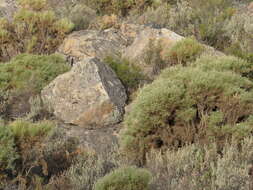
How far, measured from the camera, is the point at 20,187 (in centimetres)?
415

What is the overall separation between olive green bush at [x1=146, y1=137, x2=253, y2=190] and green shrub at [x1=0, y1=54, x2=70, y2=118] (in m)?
3.30

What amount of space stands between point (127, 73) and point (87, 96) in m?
1.41

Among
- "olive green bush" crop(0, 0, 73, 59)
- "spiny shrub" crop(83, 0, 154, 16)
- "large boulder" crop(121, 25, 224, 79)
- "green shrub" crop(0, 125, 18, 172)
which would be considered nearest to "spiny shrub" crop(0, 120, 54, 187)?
"green shrub" crop(0, 125, 18, 172)

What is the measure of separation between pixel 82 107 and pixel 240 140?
2.92m

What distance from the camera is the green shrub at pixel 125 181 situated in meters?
3.76

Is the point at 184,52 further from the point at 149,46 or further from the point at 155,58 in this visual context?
the point at 149,46

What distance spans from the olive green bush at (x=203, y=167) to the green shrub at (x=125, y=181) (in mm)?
227

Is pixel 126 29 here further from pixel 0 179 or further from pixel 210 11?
pixel 0 179

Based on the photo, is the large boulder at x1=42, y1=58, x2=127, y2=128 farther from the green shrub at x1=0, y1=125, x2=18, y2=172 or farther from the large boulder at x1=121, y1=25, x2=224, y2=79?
the green shrub at x1=0, y1=125, x2=18, y2=172

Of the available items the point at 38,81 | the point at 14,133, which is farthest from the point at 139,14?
the point at 14,133

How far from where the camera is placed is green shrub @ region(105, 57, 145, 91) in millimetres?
7816

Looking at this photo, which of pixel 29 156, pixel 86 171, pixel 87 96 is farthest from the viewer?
pixel 87 96

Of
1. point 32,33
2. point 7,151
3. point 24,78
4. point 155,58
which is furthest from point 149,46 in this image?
point 7,151

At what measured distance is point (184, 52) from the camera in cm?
816
